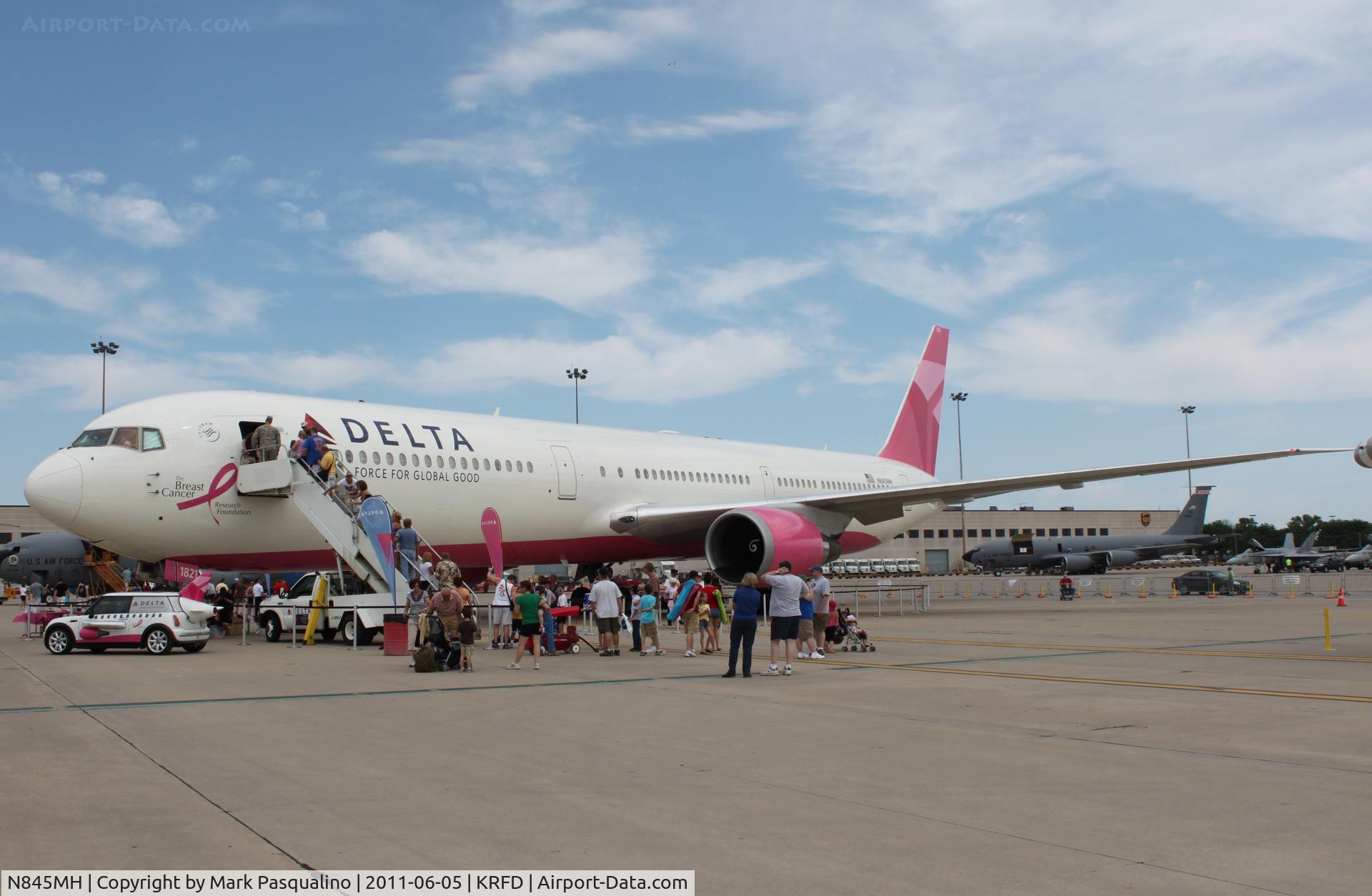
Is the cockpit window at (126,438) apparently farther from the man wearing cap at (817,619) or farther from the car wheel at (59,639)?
the man wearing cap at (817,619)

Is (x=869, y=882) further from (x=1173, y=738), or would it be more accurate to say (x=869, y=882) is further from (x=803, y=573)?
(x=803, y=573)

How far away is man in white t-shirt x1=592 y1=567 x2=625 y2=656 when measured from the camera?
55.2 ft

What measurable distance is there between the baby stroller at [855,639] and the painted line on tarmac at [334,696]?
3526 millimetres

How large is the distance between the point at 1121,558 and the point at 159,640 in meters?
63.4

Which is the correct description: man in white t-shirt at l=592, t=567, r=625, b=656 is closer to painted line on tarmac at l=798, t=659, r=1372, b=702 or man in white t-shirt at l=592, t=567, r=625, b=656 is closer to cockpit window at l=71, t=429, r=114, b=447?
painted line on tarmac at l=798, t=659, r=1372, b=702

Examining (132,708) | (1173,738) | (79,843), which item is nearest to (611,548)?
(132,708)

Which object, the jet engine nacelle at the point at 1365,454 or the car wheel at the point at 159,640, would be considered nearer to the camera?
the jet engine nacelle at the point at 1365,454

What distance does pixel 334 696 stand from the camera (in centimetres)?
1163

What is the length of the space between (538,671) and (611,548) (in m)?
11.3

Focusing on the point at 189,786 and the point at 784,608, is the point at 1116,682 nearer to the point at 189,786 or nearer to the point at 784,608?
the point at 784,608

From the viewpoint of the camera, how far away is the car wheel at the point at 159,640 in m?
17.0

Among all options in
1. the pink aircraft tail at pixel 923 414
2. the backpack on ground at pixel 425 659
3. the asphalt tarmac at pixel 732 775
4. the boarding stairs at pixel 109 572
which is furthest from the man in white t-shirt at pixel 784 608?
the pink aircraft tail at pixel 923 414

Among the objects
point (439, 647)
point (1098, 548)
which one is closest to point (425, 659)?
point (439, 647)

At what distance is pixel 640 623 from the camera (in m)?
17.5
